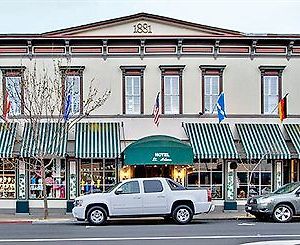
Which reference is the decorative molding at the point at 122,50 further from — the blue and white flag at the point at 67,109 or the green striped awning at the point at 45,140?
the green striped awning at the point at 45,140

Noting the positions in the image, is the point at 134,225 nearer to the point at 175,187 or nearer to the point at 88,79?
the point at 175,187

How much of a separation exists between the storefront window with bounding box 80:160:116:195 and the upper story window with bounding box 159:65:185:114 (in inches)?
135

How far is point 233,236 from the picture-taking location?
53.6ft

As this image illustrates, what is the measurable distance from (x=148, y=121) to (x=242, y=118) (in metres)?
4.05

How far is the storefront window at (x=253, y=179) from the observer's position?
26.5m

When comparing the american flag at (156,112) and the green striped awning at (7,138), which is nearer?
the green striped awning at (7,138)

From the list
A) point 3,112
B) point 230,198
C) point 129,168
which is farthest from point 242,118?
point 3,112

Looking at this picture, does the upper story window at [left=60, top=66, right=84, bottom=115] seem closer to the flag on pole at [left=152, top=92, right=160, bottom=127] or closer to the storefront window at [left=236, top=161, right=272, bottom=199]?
the flag on pole at [left=152, top=92, right=160, bottom=127]

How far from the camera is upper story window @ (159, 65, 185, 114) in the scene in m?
26.2

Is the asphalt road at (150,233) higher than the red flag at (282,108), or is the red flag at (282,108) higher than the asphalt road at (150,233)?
the red flag at (282,108)

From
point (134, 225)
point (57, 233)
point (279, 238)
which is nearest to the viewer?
point (279, 238)

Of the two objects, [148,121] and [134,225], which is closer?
[134,225]

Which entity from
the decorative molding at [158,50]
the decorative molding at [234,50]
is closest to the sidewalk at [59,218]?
the decorative molding at [234,50]

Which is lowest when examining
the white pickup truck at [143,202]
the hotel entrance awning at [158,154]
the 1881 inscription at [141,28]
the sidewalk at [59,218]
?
the sidewalk at [59,218]
